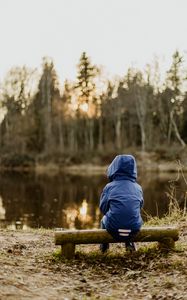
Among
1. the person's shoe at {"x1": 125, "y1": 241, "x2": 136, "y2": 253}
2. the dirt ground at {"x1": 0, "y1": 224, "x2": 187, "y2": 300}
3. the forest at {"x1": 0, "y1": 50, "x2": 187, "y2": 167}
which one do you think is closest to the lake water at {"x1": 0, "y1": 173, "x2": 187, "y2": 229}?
the person's shoe at {"x1": 125, "y1": 241, "x2": 136, "y2": 253}

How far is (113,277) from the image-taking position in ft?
24.1

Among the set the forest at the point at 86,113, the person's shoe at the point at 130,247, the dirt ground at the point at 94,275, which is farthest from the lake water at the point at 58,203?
the forest at the point at 86,113

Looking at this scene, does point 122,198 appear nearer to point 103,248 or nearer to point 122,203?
point 122,203

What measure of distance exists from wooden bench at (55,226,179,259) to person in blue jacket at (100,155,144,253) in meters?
0.14

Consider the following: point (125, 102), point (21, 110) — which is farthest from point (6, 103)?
point (125, 102)

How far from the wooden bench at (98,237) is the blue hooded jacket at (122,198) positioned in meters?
0.17

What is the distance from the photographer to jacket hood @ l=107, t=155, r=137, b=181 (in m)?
8.10

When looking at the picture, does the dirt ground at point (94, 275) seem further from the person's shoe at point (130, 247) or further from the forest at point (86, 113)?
the forest at point (86, 113)

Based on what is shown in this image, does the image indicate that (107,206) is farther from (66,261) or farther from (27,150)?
(27,150)

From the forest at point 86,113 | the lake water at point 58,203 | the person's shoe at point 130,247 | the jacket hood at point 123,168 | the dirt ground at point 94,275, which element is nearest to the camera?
the dirt ground at point 94,275

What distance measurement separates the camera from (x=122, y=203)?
7953mm

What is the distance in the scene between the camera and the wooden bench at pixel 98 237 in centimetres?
797

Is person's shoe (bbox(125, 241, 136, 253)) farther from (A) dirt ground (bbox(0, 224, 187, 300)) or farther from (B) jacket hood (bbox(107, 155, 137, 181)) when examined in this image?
(B) jacket hood (bbox(107, 155, 137, 181))

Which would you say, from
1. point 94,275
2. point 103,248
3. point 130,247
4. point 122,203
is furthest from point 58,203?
point 94,275
